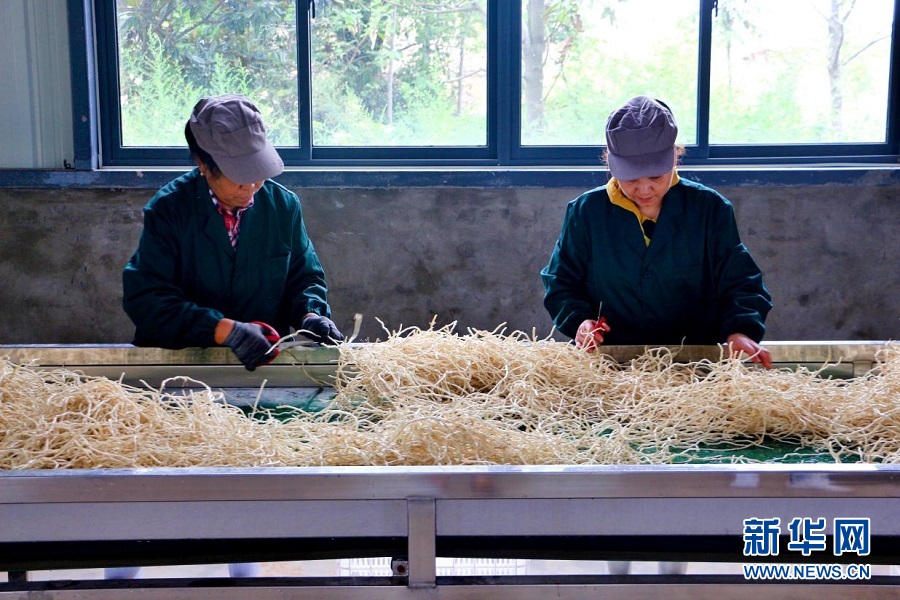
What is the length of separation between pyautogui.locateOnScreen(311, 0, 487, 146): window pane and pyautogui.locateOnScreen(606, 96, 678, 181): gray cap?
2.12m

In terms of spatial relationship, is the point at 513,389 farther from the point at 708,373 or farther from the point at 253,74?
the point at 253,74

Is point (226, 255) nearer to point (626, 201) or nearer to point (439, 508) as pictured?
point (626, 201)

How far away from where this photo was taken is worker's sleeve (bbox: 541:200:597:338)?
2.44 m

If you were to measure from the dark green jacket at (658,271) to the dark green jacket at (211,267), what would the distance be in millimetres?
728

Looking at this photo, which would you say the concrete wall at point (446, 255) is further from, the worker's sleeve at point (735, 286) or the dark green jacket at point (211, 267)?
the worker's sleeve at point (735, 286)

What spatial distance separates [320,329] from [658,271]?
0.92 metres

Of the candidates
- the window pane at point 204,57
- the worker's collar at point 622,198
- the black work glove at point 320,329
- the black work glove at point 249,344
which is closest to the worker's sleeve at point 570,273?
the worker's collar at point 622,198

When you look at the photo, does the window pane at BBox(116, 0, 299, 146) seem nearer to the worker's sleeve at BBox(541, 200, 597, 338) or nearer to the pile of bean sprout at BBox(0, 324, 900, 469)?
the worker's sleeve at BBox(541, 200, 597, 338)

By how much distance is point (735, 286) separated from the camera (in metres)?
2.33

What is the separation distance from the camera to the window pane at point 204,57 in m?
4.23

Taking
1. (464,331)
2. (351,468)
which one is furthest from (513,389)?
(464,331)

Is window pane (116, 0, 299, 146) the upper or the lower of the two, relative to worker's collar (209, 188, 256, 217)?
upper

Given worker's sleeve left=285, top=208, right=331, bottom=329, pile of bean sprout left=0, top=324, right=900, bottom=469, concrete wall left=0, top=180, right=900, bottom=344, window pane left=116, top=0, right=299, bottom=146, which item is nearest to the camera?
pile of bean sprout left=0, top=324, right=900, bottom=469

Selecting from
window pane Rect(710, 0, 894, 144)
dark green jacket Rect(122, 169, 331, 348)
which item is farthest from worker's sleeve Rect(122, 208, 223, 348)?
window pane Rect(710, 0, 894, 144)
